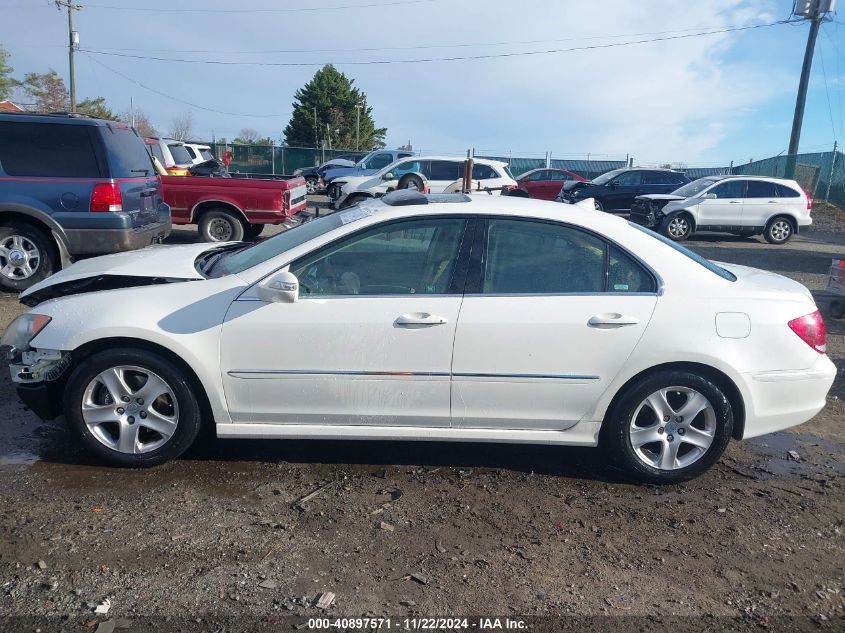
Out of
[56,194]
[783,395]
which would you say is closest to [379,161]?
[56,194]

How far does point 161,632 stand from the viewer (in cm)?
265

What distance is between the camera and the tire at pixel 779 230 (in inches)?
644

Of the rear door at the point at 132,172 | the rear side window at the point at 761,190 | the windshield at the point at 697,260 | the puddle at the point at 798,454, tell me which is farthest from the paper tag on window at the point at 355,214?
the rear side window at the point at 761,190

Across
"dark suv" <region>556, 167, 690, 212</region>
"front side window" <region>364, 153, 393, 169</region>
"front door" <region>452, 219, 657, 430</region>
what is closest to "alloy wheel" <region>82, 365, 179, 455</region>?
"front door" <region>452, 219, 657, 430</region>

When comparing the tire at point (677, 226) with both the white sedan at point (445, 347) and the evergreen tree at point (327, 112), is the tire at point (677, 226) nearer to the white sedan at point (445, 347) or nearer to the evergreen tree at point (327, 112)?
the white sedan at point (445, 347)

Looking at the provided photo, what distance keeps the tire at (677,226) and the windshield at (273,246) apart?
13430 mm

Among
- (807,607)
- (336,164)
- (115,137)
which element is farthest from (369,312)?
(336,164)

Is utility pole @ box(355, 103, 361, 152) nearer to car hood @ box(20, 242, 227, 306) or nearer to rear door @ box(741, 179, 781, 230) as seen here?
rear door @ box(741, 179, 781, 230)

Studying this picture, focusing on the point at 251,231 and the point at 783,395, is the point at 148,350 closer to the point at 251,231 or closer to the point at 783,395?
the point at 783,395

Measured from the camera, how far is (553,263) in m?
3.95

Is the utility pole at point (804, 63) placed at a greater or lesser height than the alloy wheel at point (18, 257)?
greater

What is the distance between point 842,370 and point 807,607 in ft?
13.1

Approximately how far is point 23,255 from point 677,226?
13749 mm

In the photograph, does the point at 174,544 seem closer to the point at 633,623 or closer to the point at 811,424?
the point at 633,623
